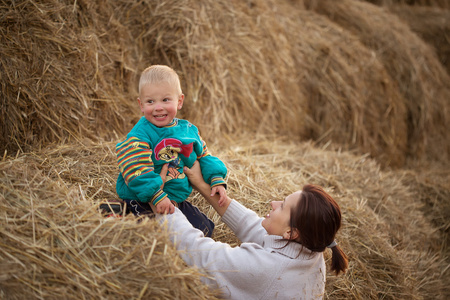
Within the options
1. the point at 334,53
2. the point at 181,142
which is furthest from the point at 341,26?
the point at 181,142

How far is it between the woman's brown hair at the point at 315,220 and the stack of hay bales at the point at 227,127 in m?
0.59

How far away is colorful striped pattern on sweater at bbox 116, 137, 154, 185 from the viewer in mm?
2326

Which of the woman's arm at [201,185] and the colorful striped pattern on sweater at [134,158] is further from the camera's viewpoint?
the woman's arm at [201,185]

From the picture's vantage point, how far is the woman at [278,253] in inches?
89.5

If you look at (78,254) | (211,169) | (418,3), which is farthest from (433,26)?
(78,254)

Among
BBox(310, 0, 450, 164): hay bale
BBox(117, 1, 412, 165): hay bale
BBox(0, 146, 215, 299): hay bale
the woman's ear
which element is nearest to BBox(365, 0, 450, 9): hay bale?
BBox(310, 0, 450, 164): hay bale

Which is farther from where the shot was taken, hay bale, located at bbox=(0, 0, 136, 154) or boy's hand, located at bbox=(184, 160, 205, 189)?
hay bale, located at bbox=(0, 0, 136, 154)

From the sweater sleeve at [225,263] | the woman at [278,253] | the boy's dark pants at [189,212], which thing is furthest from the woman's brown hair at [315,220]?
the boy's dark pants at [189,212]

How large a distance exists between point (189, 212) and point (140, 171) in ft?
1.77

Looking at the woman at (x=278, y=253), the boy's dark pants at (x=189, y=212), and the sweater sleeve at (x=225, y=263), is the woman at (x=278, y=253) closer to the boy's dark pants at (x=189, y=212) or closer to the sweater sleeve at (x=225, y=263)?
the sweater sleeve at (x=225, y=263)

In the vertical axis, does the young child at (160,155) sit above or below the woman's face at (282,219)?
above

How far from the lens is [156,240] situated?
84.0 inches

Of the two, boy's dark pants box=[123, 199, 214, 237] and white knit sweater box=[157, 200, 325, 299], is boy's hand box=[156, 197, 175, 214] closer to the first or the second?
white knit sweater box=[157, 200, 325, 299]

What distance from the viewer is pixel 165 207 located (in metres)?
2.38
